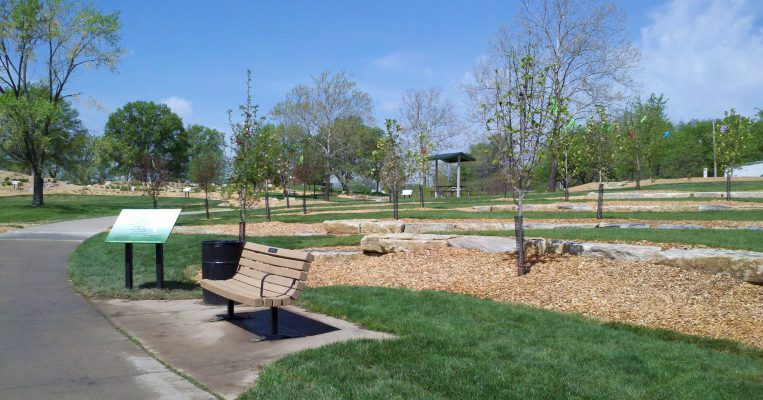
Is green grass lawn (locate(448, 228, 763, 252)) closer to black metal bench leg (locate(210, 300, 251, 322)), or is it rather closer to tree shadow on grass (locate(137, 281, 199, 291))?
black metal bench leg (locate(210, 300, 251, 322))

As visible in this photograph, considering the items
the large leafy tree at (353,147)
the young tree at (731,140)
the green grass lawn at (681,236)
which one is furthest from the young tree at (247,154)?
the large leafy tree at (353,147)

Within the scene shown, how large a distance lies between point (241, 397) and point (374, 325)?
92.6 inches

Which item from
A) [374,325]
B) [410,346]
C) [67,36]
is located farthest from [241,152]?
[67,36]

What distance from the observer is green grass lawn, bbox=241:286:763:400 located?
13.4ft

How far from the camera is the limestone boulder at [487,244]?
379 inches

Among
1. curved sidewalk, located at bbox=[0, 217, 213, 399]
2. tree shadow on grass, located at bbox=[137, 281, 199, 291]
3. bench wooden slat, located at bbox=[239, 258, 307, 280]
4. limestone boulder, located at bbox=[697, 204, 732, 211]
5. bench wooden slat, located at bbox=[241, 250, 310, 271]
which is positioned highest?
limestone boulder, located at bbox=[697, 204, 732, 211]

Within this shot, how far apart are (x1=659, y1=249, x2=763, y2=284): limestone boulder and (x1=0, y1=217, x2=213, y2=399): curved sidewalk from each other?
638cm

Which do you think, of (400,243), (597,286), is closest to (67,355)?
(597,286)

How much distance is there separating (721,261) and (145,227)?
310 inches

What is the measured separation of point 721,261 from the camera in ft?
24.0

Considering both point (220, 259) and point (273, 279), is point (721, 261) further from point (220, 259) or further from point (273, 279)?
point (220, 259)

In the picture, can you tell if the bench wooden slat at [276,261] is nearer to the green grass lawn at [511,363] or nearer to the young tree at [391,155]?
the green grass lawn at [511,363]

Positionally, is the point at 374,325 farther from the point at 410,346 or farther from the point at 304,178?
the point at 304,178

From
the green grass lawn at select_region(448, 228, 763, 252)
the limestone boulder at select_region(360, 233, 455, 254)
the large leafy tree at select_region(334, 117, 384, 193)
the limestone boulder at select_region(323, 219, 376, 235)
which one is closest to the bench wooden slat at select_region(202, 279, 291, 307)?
the limestone boulder at select_region(360, 233, 455, 254)
